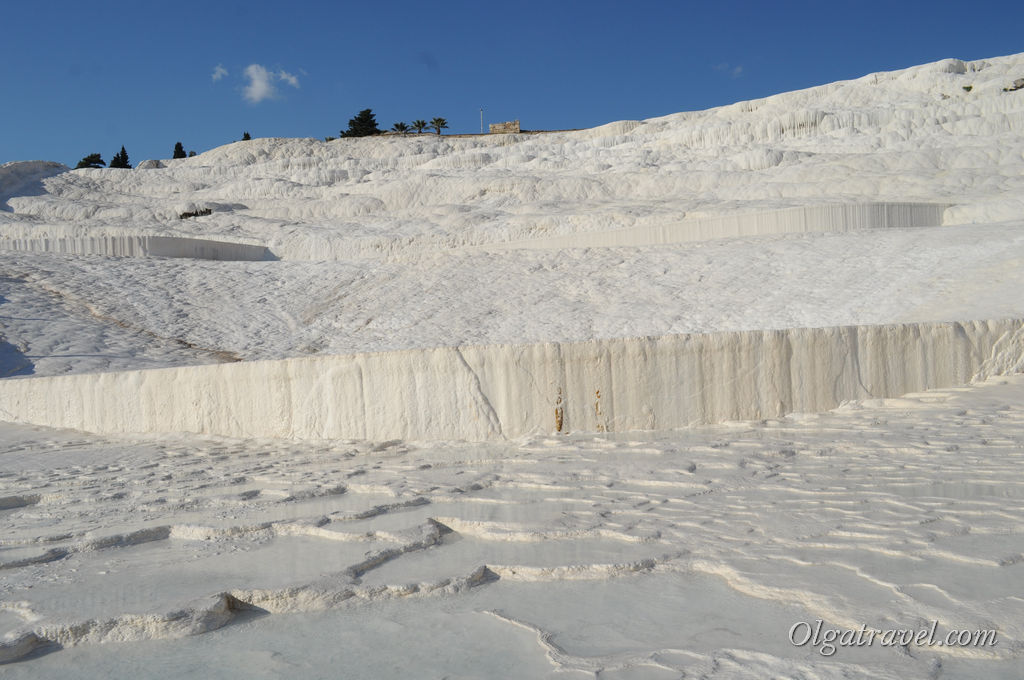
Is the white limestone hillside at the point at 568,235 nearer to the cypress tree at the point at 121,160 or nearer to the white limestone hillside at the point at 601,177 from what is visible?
the white limestone hillside at the point at 601,177

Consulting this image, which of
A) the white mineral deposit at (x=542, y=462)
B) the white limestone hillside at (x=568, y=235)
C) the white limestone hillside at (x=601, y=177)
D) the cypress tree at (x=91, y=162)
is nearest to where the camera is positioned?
the white mineral deposit at (x=542, y=462)

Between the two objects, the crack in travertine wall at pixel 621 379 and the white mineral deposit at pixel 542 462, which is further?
the crack in travertine wall at pixel 621 379

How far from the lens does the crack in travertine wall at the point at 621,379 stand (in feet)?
18.7

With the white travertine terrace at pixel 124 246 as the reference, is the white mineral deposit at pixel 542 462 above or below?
below

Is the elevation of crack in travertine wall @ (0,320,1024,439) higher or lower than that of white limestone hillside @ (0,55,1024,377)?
lower

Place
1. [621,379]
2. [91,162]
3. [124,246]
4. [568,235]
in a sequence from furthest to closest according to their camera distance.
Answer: [91,162] < [124,246] < [568,235] < [621,379]

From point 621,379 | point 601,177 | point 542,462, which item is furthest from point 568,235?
point 542,462

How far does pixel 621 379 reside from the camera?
568 centimetres

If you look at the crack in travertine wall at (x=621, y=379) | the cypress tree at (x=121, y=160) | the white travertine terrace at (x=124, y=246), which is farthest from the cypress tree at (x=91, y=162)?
the crack in travertine wall at (x=621, y=379)

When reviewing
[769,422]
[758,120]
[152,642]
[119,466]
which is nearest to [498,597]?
[152,642]

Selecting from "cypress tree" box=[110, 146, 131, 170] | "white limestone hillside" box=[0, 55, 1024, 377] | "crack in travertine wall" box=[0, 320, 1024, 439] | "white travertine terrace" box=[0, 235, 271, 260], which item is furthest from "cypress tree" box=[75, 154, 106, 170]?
"crack in travertine wall" box=[0, 320, 1024, 439]

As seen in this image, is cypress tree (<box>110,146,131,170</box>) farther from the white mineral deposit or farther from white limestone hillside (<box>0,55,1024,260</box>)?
the white mineral deposit

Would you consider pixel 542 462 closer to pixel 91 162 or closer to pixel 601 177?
pixel 601 177

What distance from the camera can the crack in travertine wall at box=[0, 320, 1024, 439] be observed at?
5.69m
